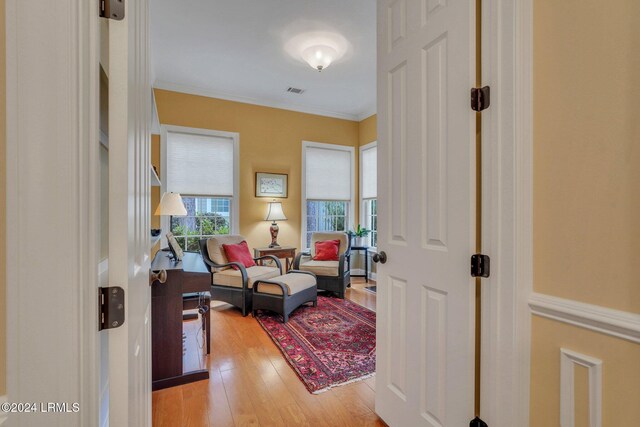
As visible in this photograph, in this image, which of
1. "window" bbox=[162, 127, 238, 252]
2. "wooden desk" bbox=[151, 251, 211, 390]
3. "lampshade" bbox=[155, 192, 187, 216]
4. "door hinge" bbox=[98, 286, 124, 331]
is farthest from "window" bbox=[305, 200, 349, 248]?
"door hinge" bbox=[98, 286, 124, 331]

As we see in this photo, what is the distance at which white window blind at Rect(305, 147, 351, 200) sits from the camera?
5.39 m

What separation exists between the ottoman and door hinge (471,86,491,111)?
266cm

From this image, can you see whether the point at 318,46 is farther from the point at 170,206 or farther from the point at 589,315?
the point at 589,315

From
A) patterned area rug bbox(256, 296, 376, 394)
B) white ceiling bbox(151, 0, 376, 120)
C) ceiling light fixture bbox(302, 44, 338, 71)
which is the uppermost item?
white ceiling bbox(151, 0, 376, 120)

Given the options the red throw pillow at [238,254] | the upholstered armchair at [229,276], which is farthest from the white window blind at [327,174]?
the upholstered armchair at [229,276]

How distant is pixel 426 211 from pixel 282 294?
7.46 feet

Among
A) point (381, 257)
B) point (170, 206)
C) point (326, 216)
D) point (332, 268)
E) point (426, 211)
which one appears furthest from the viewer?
point (326, 216)

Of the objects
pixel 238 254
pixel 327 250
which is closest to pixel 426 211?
pixel 238 254

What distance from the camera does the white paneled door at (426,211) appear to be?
1232 millimetres

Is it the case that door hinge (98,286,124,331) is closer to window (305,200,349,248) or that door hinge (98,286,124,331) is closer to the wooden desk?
the wooden desk

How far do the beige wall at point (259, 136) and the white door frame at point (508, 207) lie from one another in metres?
4.14

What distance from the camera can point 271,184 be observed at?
16.5 feet

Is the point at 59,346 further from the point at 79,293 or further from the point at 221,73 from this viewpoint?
the point at 221,73

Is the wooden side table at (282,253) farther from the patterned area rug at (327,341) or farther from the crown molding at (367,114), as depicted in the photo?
the crown molding at (367,114)
